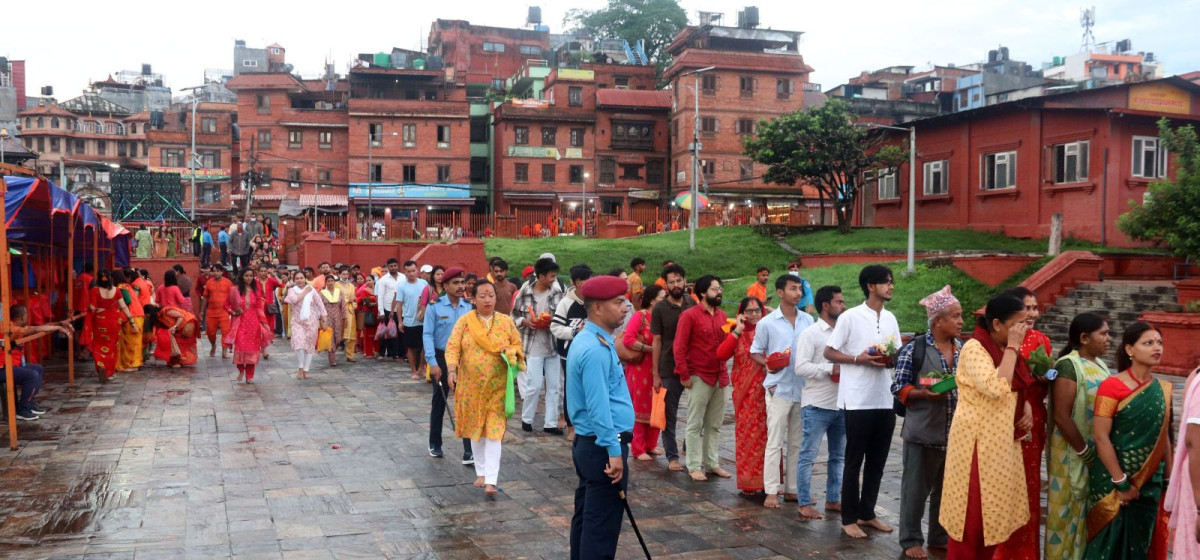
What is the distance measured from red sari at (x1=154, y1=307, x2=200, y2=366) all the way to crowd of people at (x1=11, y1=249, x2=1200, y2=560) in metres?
4.85

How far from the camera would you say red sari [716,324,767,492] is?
7227 mm

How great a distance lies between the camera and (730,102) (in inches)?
1994

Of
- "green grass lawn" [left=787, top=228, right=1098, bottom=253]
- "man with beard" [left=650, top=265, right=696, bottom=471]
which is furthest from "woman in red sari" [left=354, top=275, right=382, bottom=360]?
"green grass lawn" [left=787, top=228, right=1098, bottom=253]

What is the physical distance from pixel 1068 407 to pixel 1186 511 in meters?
0.78

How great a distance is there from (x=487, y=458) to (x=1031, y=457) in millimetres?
3876

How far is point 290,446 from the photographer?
9023 mm

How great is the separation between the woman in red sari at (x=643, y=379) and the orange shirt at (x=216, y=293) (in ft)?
33.9

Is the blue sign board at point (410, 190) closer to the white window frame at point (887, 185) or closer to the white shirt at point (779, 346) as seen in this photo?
the white window frame at point (887, 185)

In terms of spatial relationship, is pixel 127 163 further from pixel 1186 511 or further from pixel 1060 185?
pixel 1186 511

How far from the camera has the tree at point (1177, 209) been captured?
1834cm

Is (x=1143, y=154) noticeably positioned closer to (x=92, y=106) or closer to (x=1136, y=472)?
(x=1136, y=472)

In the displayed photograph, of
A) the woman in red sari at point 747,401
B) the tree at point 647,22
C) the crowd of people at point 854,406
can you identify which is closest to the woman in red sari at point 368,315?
the crowd of people at point 854,406

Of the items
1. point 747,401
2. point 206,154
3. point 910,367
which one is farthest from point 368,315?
point 206,154

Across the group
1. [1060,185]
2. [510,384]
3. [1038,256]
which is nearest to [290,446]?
[510,384]
